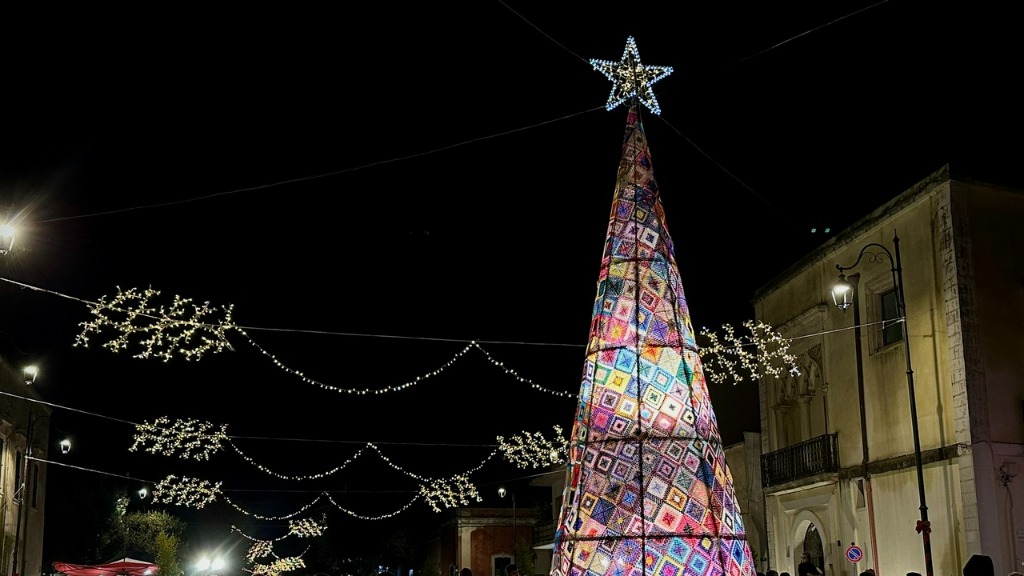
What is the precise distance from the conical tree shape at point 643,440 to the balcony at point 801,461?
12454mm

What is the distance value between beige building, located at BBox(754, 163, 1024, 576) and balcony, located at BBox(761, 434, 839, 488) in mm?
41

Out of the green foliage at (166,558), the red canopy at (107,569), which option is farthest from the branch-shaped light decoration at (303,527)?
the red canopy at (107,569)

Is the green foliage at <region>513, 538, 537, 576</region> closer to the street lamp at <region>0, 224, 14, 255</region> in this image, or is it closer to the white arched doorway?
the white arched doorway

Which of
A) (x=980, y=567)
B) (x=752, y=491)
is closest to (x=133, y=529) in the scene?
(x=752, y=491)

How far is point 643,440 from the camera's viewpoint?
26.7 feet

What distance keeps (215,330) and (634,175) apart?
21.8ft

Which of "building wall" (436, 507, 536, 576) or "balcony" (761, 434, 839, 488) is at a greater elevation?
"balcony" (761, 434, 839, 488)

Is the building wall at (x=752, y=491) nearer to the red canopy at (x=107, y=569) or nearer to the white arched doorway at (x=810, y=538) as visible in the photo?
the white arched doorway at (x=810, y=538)

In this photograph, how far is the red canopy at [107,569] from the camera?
60.5 ft

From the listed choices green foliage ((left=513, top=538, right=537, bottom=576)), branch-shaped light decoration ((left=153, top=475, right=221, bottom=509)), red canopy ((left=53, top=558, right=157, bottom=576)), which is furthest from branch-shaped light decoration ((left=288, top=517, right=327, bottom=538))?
red canopy ((left=53, top=558, right=157, bottom=576))

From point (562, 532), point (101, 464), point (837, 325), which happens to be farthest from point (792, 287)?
point (101, 464)

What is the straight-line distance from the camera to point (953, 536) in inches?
631

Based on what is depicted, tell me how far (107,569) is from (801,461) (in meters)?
13.9

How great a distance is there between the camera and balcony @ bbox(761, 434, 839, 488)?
19984 mm
